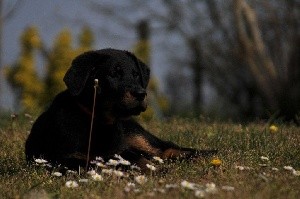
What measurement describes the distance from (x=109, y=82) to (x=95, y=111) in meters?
0.33

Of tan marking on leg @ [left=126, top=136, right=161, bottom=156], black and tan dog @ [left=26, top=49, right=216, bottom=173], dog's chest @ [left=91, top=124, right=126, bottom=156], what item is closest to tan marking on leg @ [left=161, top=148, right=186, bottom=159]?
tan marking on leg @ [left=126, top=136, right=161, bottom=156]

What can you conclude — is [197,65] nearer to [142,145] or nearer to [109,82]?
[142,145]

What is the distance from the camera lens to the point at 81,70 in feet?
20.6

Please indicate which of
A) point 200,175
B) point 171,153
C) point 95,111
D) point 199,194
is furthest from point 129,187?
point 171,153

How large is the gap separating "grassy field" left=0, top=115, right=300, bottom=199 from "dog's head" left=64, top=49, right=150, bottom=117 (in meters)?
0.67

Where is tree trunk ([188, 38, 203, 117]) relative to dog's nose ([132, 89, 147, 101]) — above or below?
below

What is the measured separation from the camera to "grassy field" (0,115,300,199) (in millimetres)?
4578

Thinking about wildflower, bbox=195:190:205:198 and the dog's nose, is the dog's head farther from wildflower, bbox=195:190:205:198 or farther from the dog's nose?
wildflower, bbox=195:190:205:198

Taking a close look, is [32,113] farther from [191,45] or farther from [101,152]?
[191,45]

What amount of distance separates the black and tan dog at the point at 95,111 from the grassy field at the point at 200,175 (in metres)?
0.28

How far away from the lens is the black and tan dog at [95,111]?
6.06 m

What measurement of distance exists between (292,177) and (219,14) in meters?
A: 18.9

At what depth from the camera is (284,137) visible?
24.8 ft

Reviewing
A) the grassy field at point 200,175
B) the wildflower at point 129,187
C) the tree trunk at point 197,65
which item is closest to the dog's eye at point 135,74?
the grassy field at point 200,175
